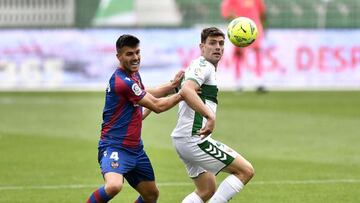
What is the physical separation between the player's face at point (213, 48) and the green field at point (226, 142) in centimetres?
250

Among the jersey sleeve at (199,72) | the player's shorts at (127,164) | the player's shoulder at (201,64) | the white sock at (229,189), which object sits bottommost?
the white sock at (229,189)

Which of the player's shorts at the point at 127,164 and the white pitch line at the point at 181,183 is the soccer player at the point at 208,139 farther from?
the white pitch line at the point at 181,183

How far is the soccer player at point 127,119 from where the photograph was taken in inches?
378

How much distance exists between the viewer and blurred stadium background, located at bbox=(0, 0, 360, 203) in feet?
44.6

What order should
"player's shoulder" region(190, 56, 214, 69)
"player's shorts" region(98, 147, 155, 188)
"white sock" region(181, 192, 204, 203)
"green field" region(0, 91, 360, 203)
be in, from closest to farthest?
"player's shorts" region(98, 147, 155, 188) < "player's shoulder" region(190, 56, 214, 69) < "white sock" region(181, 192, 204, 203) < "green field" region(0, 91, 360, 203)

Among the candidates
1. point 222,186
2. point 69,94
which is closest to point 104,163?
point 222,186

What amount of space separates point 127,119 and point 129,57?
1.97 ft

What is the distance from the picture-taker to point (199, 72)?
9719 millimetres

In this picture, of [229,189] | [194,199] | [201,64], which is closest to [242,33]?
[201,64]

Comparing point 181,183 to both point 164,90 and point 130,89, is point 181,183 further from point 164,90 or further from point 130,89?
point 130,89

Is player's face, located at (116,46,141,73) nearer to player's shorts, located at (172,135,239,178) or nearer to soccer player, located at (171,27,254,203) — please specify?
soccer player, located at (171,27,254,203)

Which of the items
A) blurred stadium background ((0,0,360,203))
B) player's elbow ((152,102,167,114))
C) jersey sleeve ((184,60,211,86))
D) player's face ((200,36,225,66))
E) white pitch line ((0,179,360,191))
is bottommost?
blurred stadium background ((0,0,360,203))

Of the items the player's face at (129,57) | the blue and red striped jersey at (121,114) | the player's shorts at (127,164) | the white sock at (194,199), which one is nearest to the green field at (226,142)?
the white sock at (194,199)

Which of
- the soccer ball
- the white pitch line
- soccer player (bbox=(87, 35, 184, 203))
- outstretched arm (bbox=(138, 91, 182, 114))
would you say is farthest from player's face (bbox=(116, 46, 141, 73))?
the white pitch line
